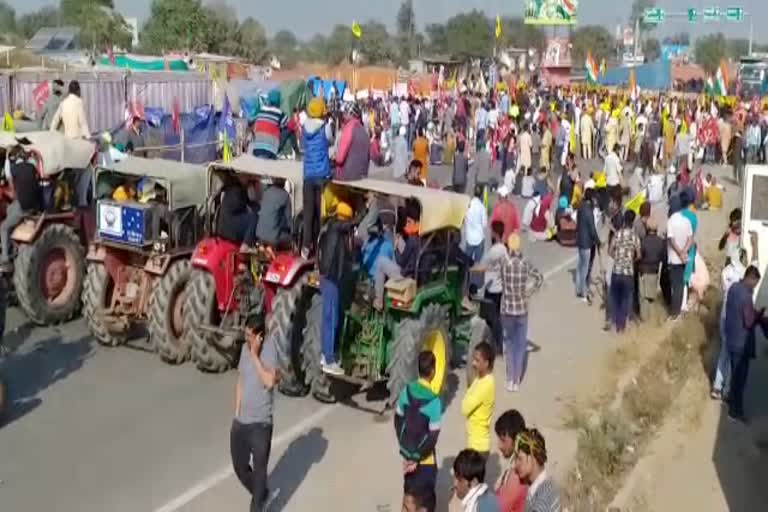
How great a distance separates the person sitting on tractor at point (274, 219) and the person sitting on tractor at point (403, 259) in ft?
3.74

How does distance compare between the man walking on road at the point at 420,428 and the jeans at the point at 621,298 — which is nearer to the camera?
the man walking on road at the point at 420,428

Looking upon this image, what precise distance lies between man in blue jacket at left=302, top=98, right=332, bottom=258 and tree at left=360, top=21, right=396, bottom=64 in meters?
86.4

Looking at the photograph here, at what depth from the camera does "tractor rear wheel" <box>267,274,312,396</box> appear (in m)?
10.4

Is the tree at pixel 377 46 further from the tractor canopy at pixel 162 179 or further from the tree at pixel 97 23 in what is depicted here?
the tractor canopy at pixel 162 179

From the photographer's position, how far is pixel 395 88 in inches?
1607

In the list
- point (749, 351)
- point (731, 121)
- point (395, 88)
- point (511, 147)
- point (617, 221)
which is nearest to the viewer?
point (749, 351)

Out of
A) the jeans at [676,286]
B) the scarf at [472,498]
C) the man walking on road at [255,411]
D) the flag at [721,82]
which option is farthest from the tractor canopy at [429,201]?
the flag at [721,82]

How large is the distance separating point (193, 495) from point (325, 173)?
11.5 feet

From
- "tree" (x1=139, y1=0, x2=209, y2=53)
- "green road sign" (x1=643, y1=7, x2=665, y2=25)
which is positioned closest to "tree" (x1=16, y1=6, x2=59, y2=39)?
"tree" (x1=139, y1=0, x2=209, y2=53)

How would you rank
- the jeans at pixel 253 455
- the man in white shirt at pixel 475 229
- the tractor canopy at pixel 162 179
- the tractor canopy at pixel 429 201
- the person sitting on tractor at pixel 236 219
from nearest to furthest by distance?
the jeans at pixel 253 455
the tractor canopy at pixel 429 201
the person sitting on tractor at pixel 236 219
the tractor canopy at pixel 162 179
the man in white shirt at pixel 475 229

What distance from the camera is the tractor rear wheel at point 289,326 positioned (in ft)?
34.2

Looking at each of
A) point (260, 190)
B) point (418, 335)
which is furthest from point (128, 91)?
point (418, 335)

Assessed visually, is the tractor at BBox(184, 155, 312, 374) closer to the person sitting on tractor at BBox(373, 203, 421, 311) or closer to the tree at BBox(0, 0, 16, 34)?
the person sitting on tractor at BBox(373, 203, 421, 311)

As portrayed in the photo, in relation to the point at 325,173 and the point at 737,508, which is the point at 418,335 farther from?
the point at 737,508
